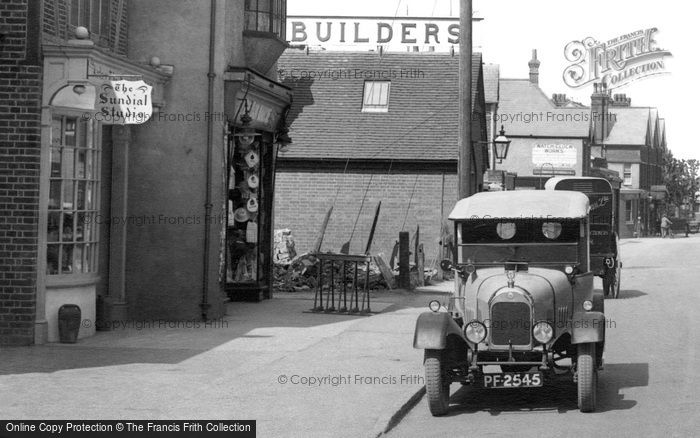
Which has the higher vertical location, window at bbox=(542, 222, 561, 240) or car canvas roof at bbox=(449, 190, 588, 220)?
car canvas roof at bbox=(449, 190, 588, 220)

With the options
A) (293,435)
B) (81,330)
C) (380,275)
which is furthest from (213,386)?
(380,275)

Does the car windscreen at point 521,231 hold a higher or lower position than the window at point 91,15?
lower

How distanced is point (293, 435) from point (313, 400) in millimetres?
1644

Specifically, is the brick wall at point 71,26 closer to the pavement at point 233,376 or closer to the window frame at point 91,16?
the window frame at point 91,16

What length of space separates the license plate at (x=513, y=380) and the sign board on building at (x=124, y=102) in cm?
669

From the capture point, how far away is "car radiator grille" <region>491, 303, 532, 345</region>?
10.2m

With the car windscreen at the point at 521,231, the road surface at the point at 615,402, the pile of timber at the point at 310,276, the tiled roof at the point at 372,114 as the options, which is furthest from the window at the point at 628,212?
the car windscreen at the point at 521,231

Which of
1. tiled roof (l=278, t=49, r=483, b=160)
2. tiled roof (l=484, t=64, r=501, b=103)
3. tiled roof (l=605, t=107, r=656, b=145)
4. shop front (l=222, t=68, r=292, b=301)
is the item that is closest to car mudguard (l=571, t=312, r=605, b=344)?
shop front (l=222, t=68, r=292, b=301)

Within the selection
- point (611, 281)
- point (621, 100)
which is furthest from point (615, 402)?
point (621, 100)

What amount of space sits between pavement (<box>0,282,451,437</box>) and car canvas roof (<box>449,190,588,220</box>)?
6.34 ft

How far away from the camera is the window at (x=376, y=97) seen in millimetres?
34406

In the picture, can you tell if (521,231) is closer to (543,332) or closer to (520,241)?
(520,241)

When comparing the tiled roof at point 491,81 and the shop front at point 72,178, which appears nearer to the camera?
the shop front at point 72,178

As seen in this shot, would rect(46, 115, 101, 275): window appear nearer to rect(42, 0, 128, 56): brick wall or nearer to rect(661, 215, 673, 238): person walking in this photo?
rect(42, 0, 128, 56): brick wall
